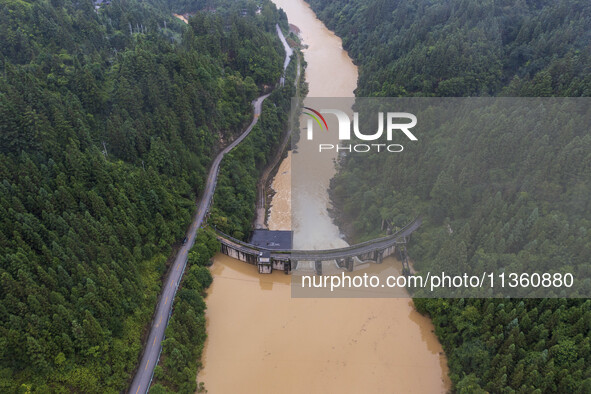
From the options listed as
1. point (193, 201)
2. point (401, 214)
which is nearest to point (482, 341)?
point (401, 214)

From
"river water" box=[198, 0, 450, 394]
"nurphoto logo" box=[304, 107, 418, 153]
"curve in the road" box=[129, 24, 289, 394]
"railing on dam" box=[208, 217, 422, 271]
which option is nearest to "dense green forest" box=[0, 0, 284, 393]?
"curve in the road" box=[129, 24, 289, 394]

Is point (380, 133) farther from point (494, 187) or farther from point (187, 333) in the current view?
point (187, 333)

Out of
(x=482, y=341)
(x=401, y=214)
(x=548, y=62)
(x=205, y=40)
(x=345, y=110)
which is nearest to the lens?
(x=482, y=341)

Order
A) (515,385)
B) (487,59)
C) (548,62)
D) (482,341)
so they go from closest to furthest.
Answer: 1. (515,385)
2. (482,341)
3. (548,62)
4. (487,59)

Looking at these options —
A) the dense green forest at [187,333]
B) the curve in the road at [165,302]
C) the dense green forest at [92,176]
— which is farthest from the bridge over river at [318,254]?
the dense green forest at [92,176]

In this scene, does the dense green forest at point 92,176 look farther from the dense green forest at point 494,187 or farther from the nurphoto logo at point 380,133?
the dense green forest at point 494,187

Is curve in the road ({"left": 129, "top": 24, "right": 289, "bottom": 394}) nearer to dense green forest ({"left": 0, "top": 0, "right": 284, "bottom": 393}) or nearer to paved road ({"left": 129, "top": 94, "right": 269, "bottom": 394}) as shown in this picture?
paved road ({"left": 129, "top": 94, "right": 269, "bottom": 394})

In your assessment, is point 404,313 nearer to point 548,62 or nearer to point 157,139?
point 157,139
